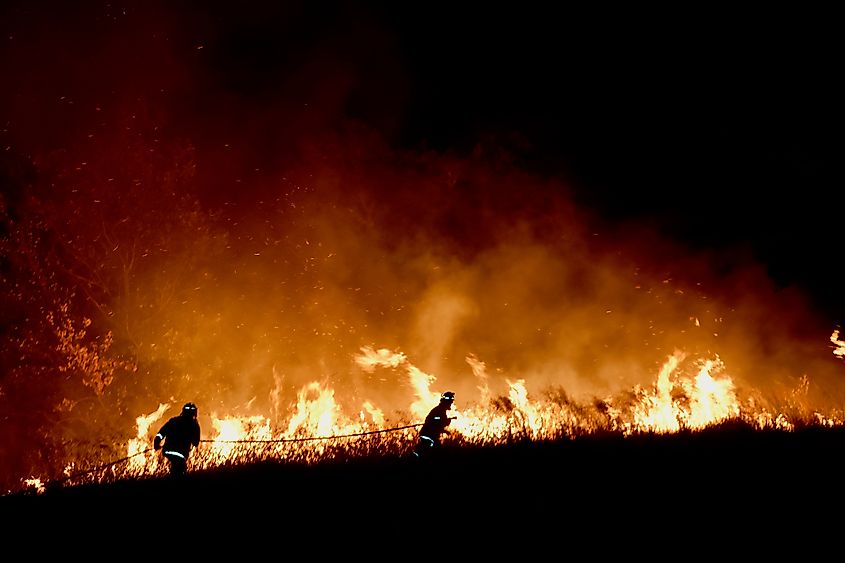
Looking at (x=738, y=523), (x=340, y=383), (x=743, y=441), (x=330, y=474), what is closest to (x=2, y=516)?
(x=330, y=474)

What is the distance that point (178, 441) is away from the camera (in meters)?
10.3

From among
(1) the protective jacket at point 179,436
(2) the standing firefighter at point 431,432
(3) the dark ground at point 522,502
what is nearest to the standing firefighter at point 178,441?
(1) the protective jacket at point 179,436

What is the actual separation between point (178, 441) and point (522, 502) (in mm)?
6511

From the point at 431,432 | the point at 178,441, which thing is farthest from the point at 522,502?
the point at 178,441

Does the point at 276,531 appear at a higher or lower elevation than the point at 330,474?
lower

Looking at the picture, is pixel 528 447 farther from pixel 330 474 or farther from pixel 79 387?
pixel 79 387

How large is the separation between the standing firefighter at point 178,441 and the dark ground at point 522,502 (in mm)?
969

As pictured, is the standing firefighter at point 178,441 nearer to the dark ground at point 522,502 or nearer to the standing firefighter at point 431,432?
the dark ground at point 522,502

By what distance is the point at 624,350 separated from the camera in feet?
66.3

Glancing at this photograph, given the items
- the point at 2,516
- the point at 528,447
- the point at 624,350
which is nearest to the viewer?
the point at 2,516

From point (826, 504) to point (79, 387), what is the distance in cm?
2483

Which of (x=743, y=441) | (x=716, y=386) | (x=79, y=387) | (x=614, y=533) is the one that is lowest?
(x=614, y=533)

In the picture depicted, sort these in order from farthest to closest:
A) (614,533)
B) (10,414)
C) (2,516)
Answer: (10,414) < (2,516) < (614,533)

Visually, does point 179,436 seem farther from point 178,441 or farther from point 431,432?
point 431,432
